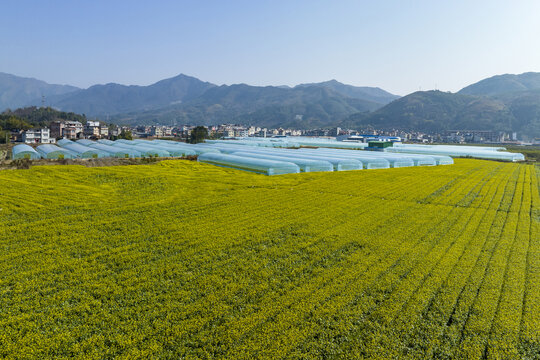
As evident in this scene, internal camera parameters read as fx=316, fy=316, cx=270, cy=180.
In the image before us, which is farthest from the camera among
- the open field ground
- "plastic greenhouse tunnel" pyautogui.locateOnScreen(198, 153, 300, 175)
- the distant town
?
the distant town

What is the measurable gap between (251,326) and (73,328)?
14.7 feet

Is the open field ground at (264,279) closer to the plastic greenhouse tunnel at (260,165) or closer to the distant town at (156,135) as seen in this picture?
the plastic greenhouse tunnel at (260,165)

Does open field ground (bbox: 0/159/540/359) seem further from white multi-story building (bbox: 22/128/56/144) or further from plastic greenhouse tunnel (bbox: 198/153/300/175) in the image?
white multi-story building (bbox: 22/128/56/144)

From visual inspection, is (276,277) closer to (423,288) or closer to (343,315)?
(343,315)

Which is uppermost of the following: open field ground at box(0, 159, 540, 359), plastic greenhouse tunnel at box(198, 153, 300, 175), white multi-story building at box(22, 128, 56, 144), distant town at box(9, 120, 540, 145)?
distant town at box(9, 120, 540, 145)

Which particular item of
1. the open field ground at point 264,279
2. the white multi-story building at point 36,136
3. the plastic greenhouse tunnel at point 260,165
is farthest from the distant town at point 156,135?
the open field ground at point 264,279

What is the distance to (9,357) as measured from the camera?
7008 mm

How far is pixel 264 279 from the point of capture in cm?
1073

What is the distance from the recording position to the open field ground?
25.2ft

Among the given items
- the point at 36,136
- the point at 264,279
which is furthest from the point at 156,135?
the point at 264,279

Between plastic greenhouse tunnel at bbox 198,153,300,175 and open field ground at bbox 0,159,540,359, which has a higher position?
plastic greenhouse tunnel at bbox 198,153,300,175

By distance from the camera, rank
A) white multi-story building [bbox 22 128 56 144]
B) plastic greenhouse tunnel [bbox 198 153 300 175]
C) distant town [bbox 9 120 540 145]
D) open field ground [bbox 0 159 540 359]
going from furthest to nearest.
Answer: distant town [bbox 9 120 540 145] < white multi-story building [bbox 22 128 56 144] < plastic greenhouse tunnel [bbox 198 153 300 175] < open field ground [bbox 0 159 540 359]

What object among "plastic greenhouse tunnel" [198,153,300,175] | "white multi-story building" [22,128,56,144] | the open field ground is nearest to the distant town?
"white multi-story building" [22,128,56,144]

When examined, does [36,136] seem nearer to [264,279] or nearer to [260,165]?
[260,165]
